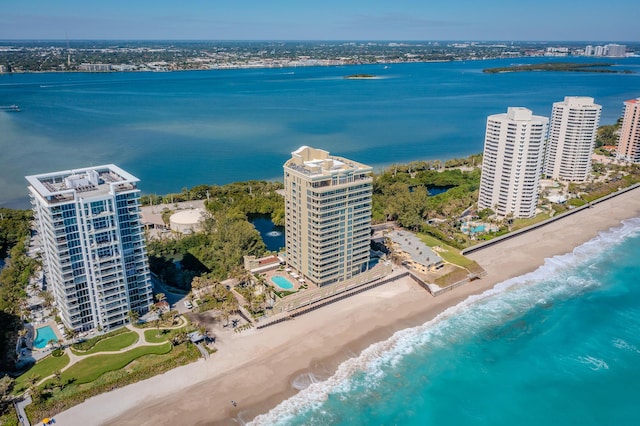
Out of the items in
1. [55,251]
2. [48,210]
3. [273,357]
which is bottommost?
[273,357]

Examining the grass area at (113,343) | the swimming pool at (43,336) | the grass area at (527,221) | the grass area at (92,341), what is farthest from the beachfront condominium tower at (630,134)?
the swimming pool at (43,336)

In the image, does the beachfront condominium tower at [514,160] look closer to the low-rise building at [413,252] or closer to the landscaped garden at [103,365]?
the low-rise building at [413,252]

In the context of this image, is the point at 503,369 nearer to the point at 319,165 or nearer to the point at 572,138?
the point at 319,165

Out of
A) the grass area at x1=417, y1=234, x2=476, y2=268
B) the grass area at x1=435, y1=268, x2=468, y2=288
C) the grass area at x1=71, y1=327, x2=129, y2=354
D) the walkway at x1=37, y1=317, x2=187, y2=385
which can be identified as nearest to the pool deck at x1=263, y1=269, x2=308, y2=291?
the walkway at x1=37, y1=317, x2=187, y2=385

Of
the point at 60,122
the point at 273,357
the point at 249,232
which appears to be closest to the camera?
the point at 273,357

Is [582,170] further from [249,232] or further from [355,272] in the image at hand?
[249,232]

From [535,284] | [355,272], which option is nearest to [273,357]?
[355,272]

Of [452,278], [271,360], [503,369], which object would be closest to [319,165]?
[452,278]
